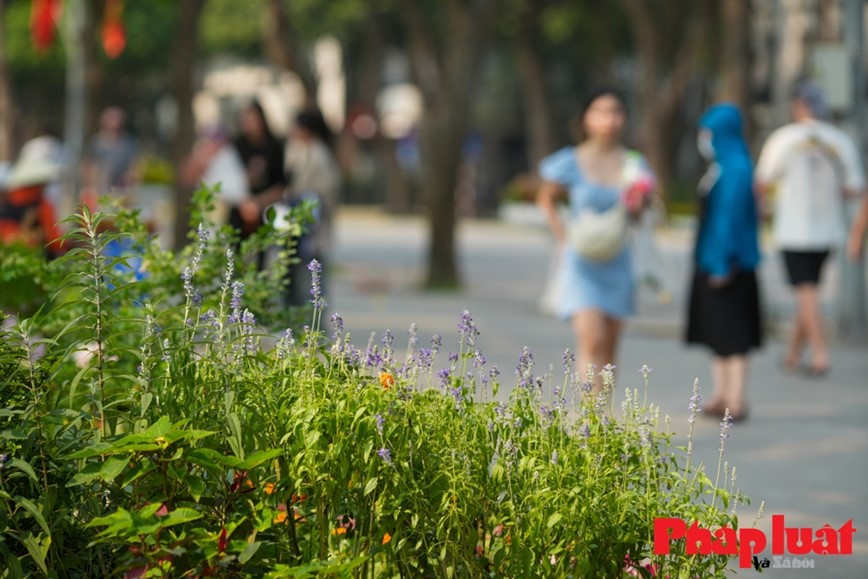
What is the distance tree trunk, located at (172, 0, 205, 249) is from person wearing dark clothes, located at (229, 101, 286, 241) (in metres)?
5.68

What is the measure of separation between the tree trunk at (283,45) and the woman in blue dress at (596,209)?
15161 mm

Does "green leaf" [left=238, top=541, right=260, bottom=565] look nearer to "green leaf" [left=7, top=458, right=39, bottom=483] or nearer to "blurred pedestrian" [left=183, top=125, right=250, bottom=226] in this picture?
"green leaf" [left=7, top=458, right=39, bottom=483]

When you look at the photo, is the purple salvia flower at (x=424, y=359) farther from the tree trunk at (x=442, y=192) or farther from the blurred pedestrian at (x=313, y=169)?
the tree trunk at (x=442, y=192)

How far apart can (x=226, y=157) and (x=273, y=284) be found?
7.62m

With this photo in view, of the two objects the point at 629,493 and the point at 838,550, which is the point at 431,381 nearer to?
the point at 629,493

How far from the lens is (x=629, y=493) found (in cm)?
465

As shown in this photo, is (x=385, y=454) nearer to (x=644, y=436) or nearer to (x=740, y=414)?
(x=644, y=436)

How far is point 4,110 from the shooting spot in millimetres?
23531

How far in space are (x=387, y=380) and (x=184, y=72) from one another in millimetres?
15951

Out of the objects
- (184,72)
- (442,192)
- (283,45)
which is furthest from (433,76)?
(184,72)

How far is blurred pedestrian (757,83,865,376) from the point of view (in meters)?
13.0

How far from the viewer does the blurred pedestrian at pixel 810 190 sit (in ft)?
42.8

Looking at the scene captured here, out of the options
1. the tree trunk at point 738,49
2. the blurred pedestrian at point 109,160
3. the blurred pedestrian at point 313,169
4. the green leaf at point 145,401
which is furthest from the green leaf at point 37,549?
the tree trunk at point 738,49

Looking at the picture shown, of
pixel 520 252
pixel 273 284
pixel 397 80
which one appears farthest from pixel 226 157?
pixel 397 80
